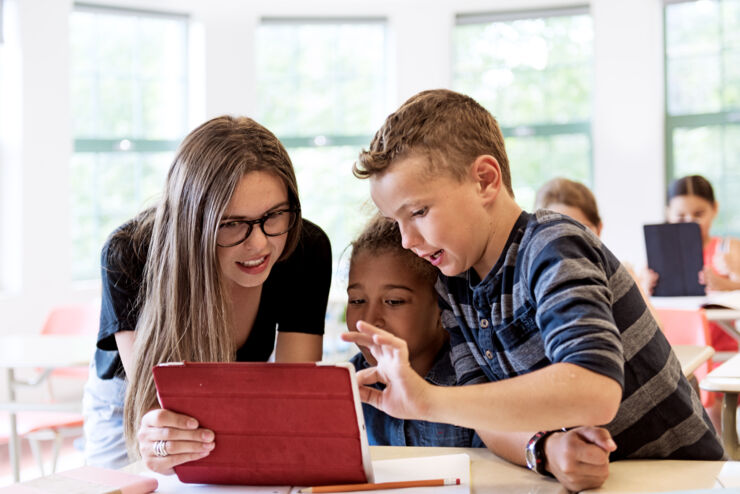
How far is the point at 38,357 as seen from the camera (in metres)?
2.97

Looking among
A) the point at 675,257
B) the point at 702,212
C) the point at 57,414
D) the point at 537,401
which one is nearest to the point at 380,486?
the point at 537,401

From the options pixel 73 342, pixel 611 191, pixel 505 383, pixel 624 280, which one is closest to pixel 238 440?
pixel 505 383

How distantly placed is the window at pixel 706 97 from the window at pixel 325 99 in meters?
2.42

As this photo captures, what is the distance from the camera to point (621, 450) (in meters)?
1.23

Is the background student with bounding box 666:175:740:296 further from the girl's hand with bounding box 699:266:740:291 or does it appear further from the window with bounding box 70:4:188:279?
the window with bounding box 70:4:188:279

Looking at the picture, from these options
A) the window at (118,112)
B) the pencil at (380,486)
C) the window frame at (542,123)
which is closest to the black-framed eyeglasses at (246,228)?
the pencil at (380,486)

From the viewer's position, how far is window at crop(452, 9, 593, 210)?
Answer: 655cm

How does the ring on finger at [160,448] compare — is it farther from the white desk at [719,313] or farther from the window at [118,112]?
the window at [118,112]

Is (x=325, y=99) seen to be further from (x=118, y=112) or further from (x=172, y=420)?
(x=172, y=420)

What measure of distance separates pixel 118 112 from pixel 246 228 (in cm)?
527

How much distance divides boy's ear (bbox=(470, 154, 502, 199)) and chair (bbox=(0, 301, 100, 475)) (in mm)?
2277

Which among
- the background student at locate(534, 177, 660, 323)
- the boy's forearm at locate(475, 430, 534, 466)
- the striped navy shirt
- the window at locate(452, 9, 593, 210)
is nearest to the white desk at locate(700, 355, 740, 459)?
the striped navy shirt

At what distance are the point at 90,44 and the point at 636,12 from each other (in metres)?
4.36

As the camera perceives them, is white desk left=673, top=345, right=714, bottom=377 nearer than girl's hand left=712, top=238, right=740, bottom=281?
Yes
